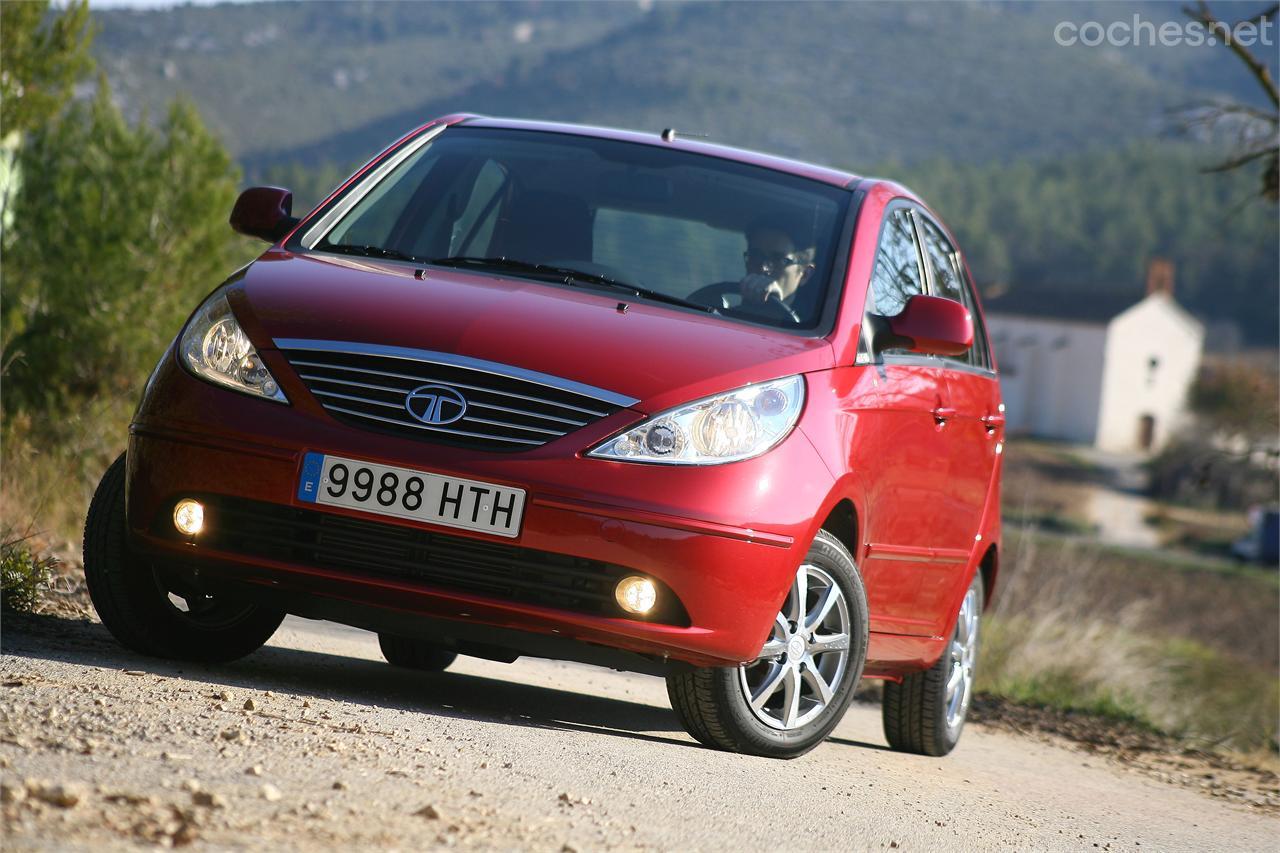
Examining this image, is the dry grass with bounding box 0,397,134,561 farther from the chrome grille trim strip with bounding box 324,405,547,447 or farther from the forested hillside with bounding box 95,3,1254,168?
the forested hillside with bounding box 95,3,1254,168

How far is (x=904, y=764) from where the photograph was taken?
244 inches

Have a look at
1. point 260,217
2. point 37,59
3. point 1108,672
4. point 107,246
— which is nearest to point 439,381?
point 260,217

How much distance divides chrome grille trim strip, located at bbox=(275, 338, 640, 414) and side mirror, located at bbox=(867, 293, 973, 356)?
1233mm

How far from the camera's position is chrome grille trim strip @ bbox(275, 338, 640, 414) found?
4496 millimetres

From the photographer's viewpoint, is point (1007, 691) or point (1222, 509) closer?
point (1007, 691)

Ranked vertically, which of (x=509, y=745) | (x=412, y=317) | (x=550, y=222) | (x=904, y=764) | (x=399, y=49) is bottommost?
(x=904, y=764)

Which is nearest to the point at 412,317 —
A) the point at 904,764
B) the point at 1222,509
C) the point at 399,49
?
the point at 904,764

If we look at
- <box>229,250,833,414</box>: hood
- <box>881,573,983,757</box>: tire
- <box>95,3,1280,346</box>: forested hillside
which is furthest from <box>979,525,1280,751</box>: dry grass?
<box>95,3,1280,346</box>: forested hillside

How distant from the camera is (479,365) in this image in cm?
453

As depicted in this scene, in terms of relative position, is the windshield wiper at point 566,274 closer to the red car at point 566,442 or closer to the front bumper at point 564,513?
Answer: the red car at point 566,442

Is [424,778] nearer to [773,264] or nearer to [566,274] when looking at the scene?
[566,274]

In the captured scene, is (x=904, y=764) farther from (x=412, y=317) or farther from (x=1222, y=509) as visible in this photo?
(x=1222, y=509)

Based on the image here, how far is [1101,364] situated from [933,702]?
317 feet

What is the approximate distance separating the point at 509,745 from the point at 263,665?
59.0 inches
